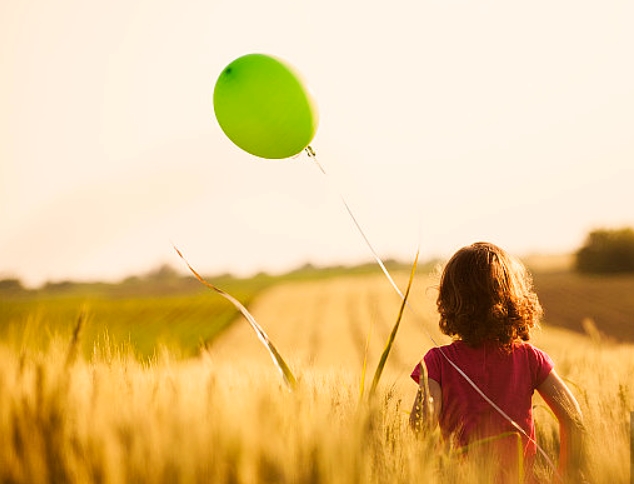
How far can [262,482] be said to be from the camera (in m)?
0.86

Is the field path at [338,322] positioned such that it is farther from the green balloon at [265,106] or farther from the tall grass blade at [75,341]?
the tall grass blade at [75,341]

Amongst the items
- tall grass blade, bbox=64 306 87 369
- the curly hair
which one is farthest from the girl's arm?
tall grass blade, bbox=64 306 87 369

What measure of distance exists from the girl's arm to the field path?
38.8 ft

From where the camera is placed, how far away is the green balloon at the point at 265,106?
2.75 meters

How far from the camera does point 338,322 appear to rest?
25344 millimetres

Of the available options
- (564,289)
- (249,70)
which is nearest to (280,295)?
(564,289)

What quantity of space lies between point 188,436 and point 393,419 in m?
0.73

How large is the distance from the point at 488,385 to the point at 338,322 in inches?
931

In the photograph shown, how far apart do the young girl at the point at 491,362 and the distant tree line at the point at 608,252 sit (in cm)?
3209

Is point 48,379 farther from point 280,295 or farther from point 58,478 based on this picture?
point 280,295

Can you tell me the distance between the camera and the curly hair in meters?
1.91

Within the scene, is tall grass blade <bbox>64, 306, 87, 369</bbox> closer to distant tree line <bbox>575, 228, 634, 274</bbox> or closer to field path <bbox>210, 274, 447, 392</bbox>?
field path <bbox>210, 274, 447, 392</bbox>

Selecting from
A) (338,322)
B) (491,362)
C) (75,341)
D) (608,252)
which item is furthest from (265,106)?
(608,252)

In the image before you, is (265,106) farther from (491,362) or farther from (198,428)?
(198,428)
